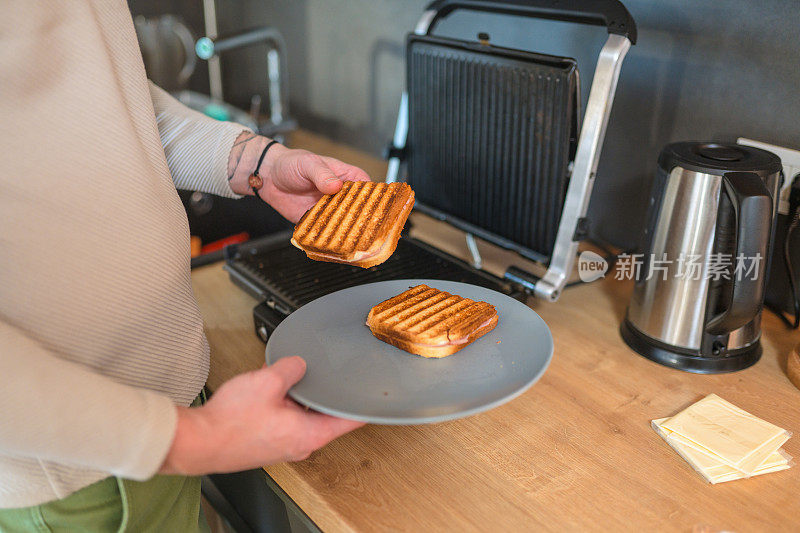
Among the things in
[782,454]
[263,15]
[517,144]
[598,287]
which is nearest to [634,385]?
[782,454]

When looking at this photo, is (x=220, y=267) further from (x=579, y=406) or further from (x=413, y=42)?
(x=579, y=406)

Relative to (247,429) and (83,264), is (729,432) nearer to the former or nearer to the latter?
(247,429)

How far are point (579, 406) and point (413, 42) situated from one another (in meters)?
0.79

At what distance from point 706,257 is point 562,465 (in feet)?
1.23

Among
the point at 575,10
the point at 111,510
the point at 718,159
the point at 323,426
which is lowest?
the point at 111,510

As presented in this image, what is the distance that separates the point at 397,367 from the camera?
2.60 ft

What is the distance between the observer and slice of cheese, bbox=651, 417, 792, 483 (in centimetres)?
78

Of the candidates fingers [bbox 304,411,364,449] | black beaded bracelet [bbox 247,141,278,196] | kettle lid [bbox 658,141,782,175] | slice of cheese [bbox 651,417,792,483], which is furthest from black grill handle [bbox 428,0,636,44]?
fingers [bbox 304,411,364,449]

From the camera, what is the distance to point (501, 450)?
834 mm

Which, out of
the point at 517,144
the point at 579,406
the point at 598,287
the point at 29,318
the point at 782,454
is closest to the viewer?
the point at 29,318

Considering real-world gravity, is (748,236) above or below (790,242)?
above

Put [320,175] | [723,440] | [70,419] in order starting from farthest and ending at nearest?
[320,175]
[723,440]
[70,419]

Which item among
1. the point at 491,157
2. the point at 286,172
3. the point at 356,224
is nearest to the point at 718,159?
the point at 491,157

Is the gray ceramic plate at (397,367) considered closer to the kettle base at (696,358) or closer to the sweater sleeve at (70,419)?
the sweater sleeve at (70,419)
